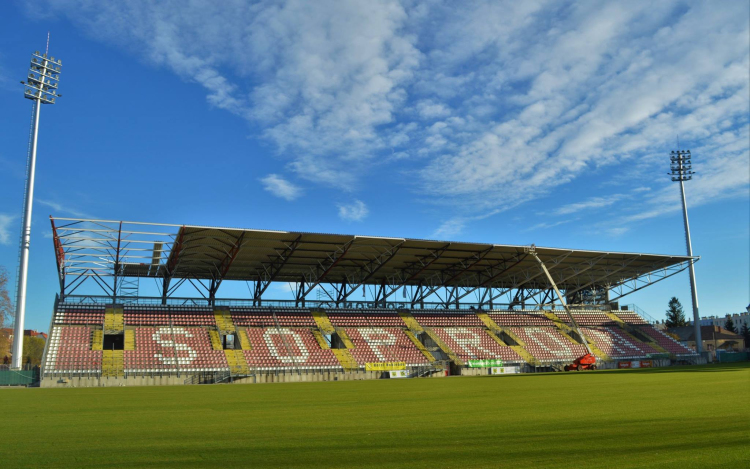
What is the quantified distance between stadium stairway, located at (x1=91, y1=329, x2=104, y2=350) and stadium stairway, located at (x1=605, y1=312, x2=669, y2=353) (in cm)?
5359

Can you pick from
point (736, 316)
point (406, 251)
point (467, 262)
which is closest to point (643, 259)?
point (467, 262)

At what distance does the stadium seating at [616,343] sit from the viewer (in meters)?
55.4

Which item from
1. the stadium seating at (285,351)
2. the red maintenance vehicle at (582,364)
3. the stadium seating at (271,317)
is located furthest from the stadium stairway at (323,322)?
the red maintenance vehicle at (582,364)

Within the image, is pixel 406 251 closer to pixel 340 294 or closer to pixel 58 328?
pixel 340 294

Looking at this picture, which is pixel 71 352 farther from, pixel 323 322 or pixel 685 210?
pixel 685 210

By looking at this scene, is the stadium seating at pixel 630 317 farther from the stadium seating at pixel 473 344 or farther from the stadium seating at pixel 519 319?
the stadium seating at pixel 473 344

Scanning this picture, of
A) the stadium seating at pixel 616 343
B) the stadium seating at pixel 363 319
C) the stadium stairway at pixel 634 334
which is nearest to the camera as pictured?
the stadium seating at pixel 363 319

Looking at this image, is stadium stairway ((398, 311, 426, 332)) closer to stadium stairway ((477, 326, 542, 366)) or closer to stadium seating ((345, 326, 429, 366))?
stadium seating ((345, 326, 429, 366))

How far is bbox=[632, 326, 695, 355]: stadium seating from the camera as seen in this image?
5906 centimetres

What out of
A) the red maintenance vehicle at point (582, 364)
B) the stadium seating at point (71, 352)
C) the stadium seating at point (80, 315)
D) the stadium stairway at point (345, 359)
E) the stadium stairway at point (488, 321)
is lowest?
the red maintenance vehicle at point (582, 364)

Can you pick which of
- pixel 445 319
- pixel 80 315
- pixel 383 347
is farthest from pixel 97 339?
pixel 445 319

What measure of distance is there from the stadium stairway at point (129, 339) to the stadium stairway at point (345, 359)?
621 inches

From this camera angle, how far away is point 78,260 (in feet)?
136

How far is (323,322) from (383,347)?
651cm
